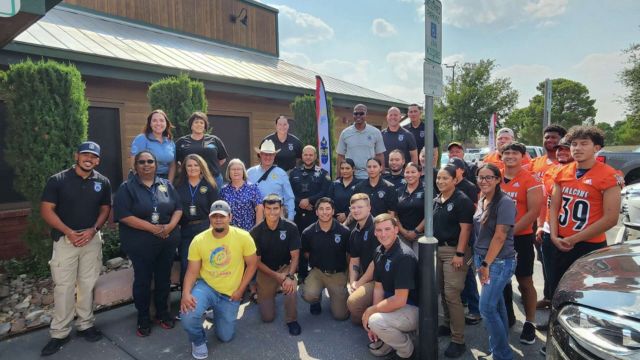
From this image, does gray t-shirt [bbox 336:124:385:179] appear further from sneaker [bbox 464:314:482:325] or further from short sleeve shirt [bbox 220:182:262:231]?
sneaker [bbox 464:314:482:325]

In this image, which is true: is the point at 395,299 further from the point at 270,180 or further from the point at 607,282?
the point at 270,180

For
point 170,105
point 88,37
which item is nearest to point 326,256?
point 170,105

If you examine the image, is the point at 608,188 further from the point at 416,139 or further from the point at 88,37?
the point at 88,37

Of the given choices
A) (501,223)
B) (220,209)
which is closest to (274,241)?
(220,209)

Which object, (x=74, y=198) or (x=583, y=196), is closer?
(x=583, y=196)

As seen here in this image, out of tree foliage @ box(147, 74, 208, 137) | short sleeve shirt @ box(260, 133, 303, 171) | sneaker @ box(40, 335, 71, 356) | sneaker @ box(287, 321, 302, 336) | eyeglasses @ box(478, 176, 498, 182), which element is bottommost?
sneaker @ box(287, 321, 302, 336)

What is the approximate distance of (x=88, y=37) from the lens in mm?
7531

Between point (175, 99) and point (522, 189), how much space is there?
522 centimetres

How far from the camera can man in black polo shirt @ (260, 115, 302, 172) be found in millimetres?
5594

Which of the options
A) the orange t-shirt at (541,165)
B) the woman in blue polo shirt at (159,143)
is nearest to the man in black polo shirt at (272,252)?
the woman in blue polo shirt at (159,143)

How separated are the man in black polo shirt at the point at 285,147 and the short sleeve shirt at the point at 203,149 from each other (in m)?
1.00

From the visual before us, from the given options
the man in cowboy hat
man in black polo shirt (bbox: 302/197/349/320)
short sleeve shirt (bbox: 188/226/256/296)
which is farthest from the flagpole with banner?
short sleeve shirt (bbox: 188/226/256/296)

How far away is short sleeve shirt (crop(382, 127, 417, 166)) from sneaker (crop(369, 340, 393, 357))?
10.6 ft

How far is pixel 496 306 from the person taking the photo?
3.08m
